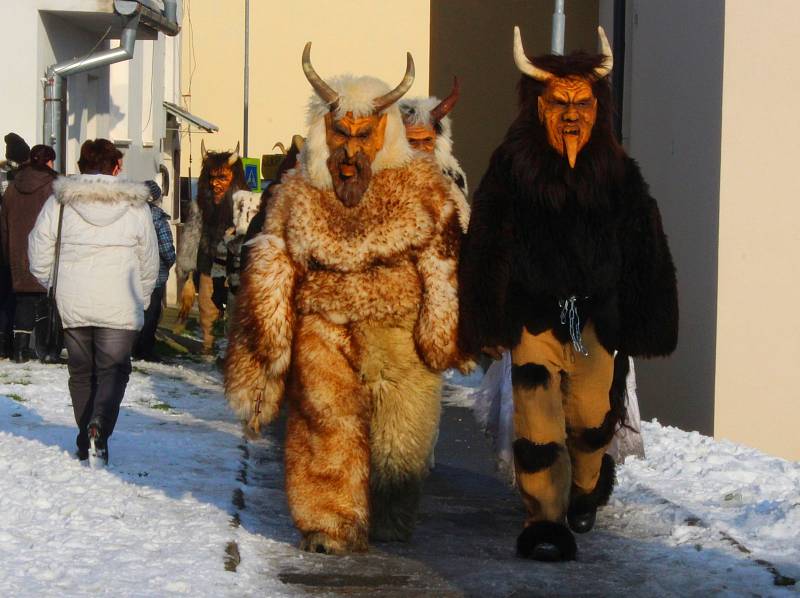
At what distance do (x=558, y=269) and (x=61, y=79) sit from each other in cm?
1194

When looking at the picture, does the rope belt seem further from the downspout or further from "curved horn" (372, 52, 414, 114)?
the downspout

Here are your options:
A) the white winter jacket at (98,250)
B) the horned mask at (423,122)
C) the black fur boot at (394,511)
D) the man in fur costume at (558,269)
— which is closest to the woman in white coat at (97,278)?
the white winter jacket at (98,250)

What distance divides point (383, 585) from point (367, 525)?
0.60 metres

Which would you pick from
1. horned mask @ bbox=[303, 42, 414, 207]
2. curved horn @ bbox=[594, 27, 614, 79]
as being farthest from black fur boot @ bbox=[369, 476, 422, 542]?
curved horn @ bbox=[594, 27, 614, 79]

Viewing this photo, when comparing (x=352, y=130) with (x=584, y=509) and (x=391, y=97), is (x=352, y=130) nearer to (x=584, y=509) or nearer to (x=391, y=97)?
(x=391, y=97)

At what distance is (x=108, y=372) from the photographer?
8750mm

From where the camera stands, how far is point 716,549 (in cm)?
710

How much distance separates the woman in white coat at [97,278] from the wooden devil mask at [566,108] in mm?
2755

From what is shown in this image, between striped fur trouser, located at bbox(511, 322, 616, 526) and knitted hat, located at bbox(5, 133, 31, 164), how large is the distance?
917cm

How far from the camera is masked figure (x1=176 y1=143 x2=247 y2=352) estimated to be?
15.4 m

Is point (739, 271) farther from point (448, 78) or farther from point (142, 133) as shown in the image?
point (448, 78)

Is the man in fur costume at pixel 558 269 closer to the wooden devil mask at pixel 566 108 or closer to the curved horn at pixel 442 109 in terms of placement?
the wooden devil mask at pixel 566 108

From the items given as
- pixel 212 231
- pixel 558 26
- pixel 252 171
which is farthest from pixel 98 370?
pixel 252 171

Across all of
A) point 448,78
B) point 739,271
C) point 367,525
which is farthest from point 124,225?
point 448,78
